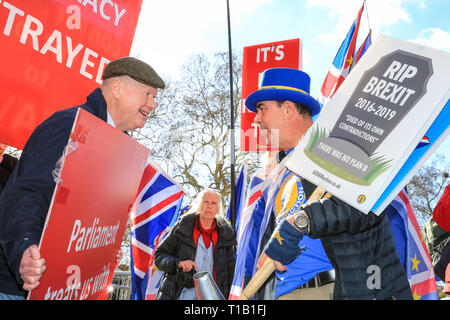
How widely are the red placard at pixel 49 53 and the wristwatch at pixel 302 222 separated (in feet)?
5.32

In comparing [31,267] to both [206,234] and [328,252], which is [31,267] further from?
[206,234]

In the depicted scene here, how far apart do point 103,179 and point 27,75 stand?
964mm

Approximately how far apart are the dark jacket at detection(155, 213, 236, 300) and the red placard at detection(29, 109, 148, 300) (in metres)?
2.17

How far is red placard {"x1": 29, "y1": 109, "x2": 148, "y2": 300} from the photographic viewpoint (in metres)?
1.51

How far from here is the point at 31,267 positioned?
1.41m

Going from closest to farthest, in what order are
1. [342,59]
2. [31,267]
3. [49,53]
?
[31,267] < [49,53] < [342,59]

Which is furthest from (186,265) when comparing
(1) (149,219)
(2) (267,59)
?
(2) (267,59)

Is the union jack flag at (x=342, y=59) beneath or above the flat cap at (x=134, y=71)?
above

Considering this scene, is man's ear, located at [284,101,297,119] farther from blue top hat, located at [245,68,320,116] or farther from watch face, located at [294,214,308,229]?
watch face, located at [294,214,308,229]

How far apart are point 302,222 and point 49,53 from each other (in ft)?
6.09

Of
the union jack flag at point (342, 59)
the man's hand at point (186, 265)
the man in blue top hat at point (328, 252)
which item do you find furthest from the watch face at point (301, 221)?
the union jack flag at point (342, 59)

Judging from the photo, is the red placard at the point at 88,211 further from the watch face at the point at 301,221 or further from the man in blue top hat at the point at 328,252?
the watch face at the point at 301,221

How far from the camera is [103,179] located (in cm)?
180

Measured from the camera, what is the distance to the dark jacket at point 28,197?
1.47 metres
